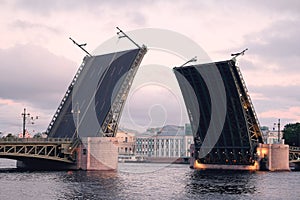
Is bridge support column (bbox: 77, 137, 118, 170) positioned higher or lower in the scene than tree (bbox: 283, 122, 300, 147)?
lower

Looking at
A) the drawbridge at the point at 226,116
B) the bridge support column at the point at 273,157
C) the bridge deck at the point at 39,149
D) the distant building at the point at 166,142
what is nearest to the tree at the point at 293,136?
the drawbridge at the point at 226,116

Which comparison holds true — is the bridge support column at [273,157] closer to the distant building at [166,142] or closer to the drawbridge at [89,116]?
the drawbridge at [89,116]

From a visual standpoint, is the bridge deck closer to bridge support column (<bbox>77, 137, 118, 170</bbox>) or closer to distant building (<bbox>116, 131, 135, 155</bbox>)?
bridge support column (<bbox>77, 137, 118, 170</bbox>)

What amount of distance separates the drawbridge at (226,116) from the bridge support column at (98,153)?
1402 cm

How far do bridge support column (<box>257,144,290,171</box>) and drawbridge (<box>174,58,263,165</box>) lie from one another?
1.15 meters

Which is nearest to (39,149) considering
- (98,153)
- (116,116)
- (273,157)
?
(98,153)

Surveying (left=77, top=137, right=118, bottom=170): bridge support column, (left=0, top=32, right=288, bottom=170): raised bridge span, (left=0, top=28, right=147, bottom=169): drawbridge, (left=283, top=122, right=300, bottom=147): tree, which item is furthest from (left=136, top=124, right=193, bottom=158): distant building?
(left=77, top=137, right=118, bottom=170): bridge support column

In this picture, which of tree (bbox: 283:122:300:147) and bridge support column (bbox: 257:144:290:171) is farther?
tree (bbox: 283:122:300:147)

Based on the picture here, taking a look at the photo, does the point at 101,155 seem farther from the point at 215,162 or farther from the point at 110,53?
the point at 215,162

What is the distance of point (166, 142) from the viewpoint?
587 ft

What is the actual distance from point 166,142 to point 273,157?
345 feet

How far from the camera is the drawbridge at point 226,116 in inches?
2623

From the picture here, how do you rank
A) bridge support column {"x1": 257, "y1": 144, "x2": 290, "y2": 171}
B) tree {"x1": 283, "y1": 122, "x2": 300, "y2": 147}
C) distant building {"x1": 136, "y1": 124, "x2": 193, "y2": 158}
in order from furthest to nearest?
1. distant building {"x1": 136, "y1": 124, "x2": 193, "y2": 158}
2. tree {"x1": 283, "y1": 122, "x2": 300, "y2": 147}
3. bridge support column {"x1": 257, "y1": 144, "x2": 290, "y2": 171}

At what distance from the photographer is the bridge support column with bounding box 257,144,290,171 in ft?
242
